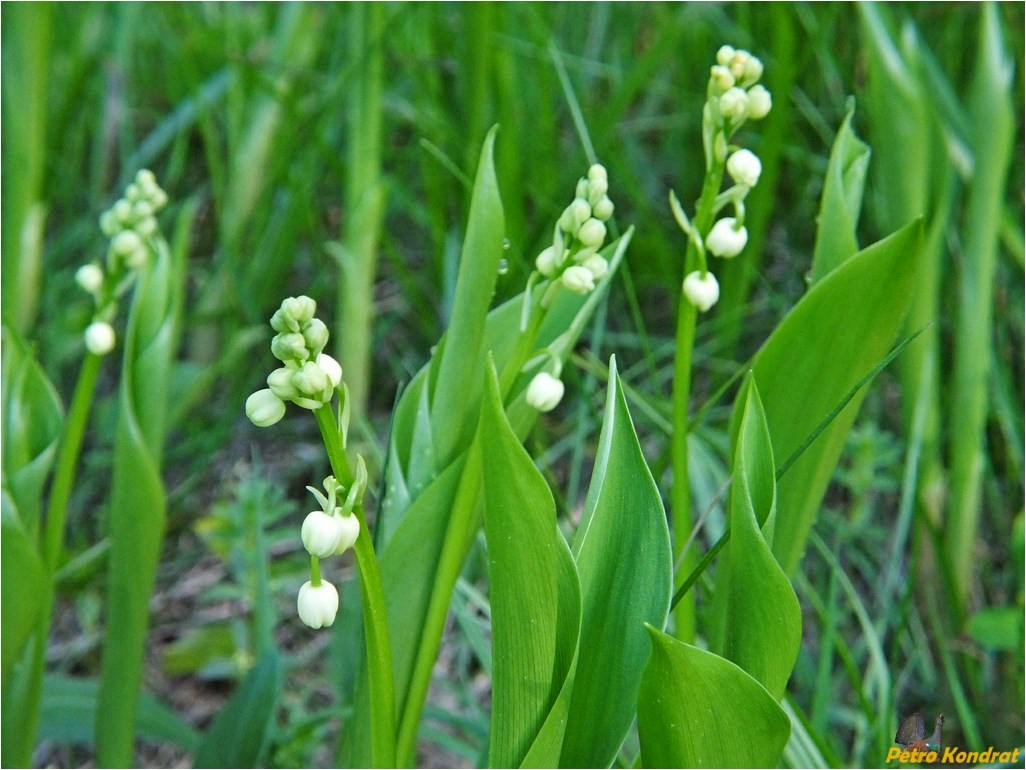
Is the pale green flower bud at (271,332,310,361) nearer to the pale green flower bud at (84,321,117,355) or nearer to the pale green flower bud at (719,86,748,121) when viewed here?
the pale green flower bud at (719,86,748,121)

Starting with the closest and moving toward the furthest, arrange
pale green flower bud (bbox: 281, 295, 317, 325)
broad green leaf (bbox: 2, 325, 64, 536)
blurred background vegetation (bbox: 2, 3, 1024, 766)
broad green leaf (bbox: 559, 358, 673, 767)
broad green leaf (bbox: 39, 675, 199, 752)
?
1. pale green flower bud (bbox: 281, 295, 317, 325)
2. broad green leaf (bbox: 559, 358, 673, 767)
3. broad green leaf (bbox: 2, 325, 64, 536)
4. broad green leaf (bbox: 39, 675, 199, 752)
5. blurred background vegetation (bbox: 2, 3, 1024, 766)

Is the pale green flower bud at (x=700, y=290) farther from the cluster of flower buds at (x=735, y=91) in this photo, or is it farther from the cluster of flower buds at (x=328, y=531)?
the cluster of flower buds at (x=328, y=531)

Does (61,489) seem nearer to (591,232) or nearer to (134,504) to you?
(134,504)

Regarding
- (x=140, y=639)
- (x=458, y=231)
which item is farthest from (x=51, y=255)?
(x=140, y=639)

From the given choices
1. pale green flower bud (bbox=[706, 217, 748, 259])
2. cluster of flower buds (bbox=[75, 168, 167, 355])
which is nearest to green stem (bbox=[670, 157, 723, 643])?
pale green flower bud (bbox=[706, 217, 748, 259])

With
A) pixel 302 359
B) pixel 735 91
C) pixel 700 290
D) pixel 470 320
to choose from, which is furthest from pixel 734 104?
pixel 302 359
